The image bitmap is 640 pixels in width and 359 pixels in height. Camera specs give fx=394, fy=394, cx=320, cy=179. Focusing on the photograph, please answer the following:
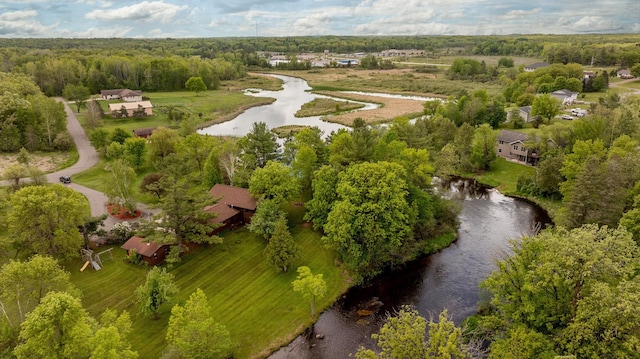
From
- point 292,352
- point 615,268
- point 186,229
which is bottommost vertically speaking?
point 292,352

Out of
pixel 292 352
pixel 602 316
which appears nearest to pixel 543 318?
pixel 602 316

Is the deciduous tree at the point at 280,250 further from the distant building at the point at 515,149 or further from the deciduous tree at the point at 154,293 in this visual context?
the distant building at the point at 515,149

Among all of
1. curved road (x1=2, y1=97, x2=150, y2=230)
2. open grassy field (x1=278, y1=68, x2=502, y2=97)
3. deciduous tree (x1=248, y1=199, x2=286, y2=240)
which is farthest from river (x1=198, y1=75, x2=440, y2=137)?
deciduous tree (x1=248, y1=199, x2=286, y2=240)

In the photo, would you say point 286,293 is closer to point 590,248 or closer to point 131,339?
point 131,339

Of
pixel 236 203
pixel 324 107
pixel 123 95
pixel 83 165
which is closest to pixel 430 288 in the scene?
pixel 236 203

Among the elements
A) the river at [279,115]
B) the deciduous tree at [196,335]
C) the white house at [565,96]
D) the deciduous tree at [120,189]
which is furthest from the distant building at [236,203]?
the white house at [565,96]

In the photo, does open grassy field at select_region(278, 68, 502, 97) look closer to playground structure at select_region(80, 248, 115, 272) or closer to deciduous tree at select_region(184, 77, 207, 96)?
deciduous tree at select_region(184, 77, 207, 96)

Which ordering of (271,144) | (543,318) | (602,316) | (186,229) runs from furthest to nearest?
(271,144) < (186,229) < (543,318) < (602,316)
